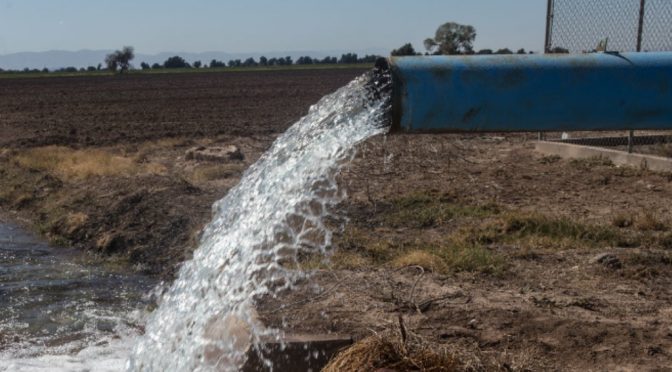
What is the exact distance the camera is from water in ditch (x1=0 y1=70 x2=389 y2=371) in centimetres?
433

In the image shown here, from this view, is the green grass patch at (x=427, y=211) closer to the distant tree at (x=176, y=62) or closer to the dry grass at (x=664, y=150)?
the dry grass at (x=664, y=150)

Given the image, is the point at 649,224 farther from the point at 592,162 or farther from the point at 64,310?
the point at 64,310

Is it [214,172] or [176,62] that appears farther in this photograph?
[176,62]

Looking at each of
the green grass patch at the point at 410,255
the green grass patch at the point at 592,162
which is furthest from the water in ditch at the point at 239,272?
the green grass patch at the point at 592,162

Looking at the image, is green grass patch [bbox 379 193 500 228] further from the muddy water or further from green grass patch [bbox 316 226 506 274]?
the muddy water

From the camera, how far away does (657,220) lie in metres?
7.41

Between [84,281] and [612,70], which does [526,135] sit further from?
[612,70]

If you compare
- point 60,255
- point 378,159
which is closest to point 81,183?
point 60,255

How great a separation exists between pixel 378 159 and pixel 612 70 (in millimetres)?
8417

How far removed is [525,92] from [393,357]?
1.82 m

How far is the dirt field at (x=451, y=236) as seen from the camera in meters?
4.75

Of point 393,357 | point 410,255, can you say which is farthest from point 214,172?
point 393,357

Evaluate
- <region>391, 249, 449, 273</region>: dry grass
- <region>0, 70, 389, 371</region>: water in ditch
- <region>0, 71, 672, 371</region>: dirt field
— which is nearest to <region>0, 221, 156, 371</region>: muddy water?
<region>0, 70, 389, 371</region>: water in ditch

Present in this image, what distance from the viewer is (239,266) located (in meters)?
4.98
